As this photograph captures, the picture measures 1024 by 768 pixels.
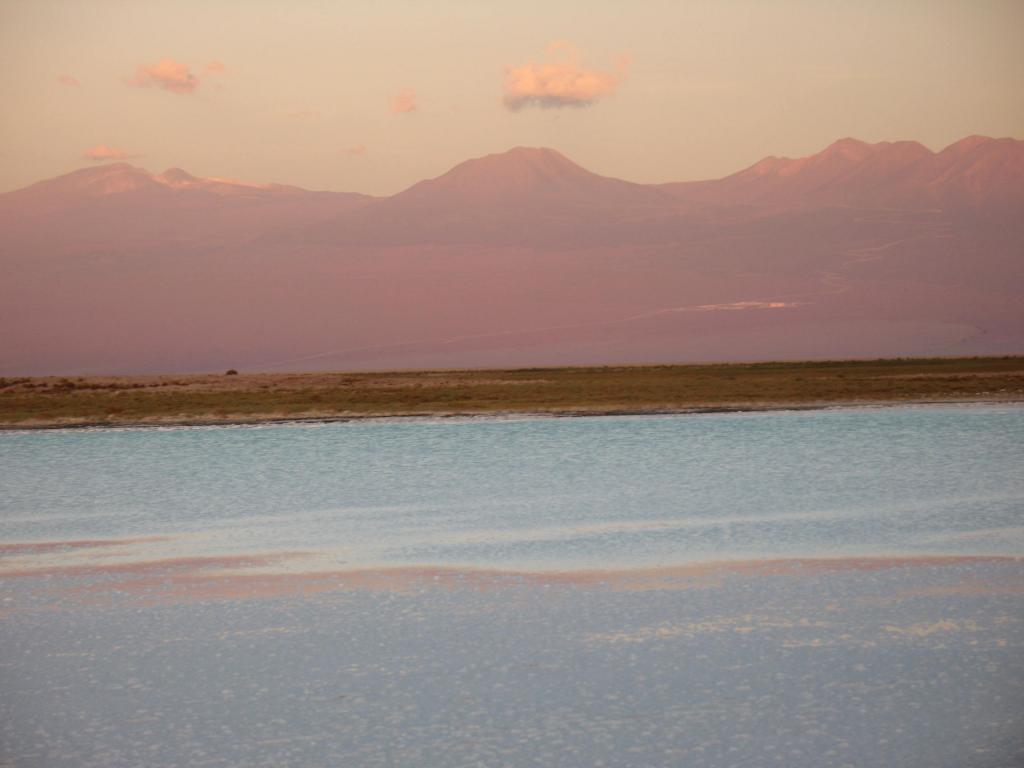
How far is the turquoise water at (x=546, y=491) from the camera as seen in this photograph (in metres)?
17.8

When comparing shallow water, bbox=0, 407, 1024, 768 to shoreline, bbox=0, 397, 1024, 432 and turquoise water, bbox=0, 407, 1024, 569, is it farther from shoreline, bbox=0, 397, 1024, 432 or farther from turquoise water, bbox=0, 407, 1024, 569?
shoreline, bbox=0, 397, 1024, 432

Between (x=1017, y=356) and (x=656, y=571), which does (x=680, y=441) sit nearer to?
(x=656, y=571)

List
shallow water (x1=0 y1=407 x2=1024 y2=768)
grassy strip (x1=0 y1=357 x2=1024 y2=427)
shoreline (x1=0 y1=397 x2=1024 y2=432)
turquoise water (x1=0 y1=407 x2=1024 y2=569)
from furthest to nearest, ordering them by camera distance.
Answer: grassy strip (x1=0 y1=357 x2=1024 y2=427), shoreline (x1=0 y1=397 x2=1024 y2=432), turquoise water (x1=0 y1=407 x2=1024 y2=569), shallow water (x1=0 y1=407 x2=1024 y2=768)

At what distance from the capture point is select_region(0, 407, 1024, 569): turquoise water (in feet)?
58.3

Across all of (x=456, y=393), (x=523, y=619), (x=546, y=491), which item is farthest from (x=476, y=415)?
(x=523, y=619)

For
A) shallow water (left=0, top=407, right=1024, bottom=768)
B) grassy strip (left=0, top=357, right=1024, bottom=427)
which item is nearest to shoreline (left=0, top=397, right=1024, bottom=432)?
grassy strip (left=0, top=357, right=1024, bottom=427)

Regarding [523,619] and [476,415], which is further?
[476,415]

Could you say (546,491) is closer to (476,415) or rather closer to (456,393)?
(476,415)

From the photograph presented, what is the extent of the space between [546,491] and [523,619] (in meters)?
11.1

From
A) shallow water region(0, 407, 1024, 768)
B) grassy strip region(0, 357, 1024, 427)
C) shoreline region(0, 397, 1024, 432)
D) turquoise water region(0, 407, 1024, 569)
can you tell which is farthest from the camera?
grassy strip region(0, 357, 1024, 427)

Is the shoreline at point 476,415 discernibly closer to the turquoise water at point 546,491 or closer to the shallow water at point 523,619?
the turquoise water at point 546,491

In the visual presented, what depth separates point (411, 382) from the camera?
6100cm

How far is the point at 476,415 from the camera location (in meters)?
45.3

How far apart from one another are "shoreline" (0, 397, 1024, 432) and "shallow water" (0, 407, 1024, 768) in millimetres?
17622
